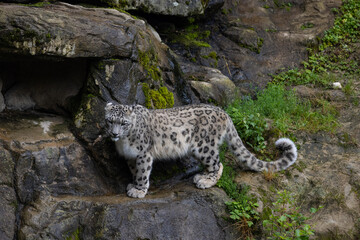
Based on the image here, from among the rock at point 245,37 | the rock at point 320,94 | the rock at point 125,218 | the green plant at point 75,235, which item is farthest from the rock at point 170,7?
the green plant at point 75,235

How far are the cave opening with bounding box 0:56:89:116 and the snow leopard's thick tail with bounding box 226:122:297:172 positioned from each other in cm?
255

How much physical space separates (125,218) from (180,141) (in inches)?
58.6

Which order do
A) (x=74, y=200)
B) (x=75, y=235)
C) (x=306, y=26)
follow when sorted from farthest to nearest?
1. (x=306, y=26)
2. (x=74, y=200)
3. (x=75, y=235)

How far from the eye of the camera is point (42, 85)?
711 cm

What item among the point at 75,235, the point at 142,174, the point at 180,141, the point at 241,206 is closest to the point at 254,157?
the point at 241,206

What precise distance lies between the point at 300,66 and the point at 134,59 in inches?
203

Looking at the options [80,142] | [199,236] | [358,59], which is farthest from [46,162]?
[358,59]

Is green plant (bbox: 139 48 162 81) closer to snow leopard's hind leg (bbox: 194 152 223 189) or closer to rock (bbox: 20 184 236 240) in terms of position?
snow leopard's hind leg (bbox: 194 152 223 189)

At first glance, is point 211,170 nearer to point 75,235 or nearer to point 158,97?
point 158,97

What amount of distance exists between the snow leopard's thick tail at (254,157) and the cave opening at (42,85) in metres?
2.55

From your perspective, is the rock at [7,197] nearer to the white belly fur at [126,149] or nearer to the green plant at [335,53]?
the white belly fur at [126,149]

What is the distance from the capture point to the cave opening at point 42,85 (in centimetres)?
688

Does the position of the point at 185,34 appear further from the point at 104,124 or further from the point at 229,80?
the point at 104,124

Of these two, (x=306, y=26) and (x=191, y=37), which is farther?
(x=306, y=26)
